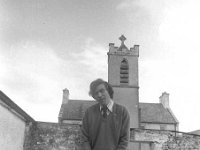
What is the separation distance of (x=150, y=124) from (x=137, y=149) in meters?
14.8

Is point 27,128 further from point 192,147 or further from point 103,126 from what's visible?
point 103,126

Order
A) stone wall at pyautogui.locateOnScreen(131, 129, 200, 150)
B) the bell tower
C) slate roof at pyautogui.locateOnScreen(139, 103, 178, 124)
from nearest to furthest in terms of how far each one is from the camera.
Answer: stone wall at pyautogui.locateOnScreen(131, 129, 200, 150), the bell tower, slate roof at pyautogui.locateOnScreen(139, 103, 178, 124)

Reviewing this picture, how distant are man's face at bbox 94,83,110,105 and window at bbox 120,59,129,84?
22770 mm

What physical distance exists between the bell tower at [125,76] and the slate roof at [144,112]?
26.5ft

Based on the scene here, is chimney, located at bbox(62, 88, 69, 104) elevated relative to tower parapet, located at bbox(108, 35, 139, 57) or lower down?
lower down

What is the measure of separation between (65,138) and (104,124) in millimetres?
10000

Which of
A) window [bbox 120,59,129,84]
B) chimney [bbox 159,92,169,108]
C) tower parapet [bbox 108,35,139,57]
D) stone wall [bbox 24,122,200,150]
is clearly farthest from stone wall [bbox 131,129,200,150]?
chimney [bbox 159,92,169,108]

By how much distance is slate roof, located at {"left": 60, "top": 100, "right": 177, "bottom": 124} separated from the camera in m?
32.7

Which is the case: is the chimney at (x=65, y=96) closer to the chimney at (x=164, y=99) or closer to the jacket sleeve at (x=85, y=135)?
the chimney at (x=164, y=99)

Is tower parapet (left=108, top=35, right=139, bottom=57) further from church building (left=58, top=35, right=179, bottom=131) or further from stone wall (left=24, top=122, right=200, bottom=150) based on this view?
stone wall (left=24, top=122, right=200, bottom=150)

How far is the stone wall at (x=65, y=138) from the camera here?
512 inches

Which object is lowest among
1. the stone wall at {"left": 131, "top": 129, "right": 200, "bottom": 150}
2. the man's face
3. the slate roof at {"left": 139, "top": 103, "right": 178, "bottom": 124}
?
the stone wall at {"left": 131, "top": 129, "right": 200, "bottom": 150}

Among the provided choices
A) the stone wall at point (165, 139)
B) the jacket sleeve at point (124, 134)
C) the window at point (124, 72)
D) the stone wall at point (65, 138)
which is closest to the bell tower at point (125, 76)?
the window at point (124, 72)

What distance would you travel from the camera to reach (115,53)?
89.1ft
